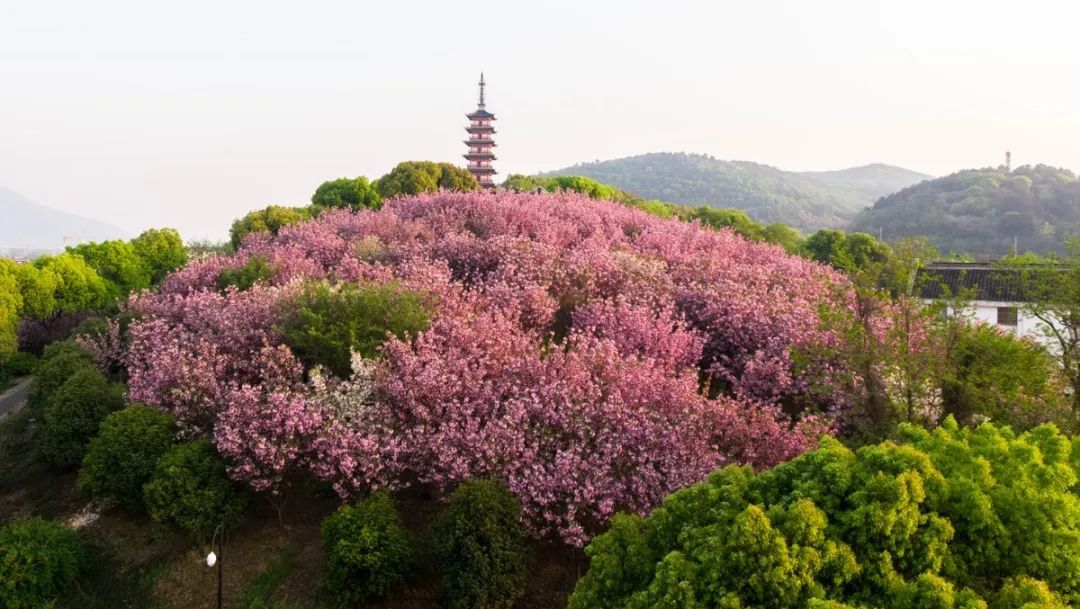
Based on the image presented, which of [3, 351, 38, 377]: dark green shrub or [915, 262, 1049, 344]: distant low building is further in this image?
[3, 351, 38, 377]: dark green shrub

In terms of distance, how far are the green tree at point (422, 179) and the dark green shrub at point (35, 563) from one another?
104 ft

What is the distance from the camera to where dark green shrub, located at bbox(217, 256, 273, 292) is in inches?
916

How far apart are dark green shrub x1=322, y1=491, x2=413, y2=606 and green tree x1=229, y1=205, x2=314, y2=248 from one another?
85.4 ft

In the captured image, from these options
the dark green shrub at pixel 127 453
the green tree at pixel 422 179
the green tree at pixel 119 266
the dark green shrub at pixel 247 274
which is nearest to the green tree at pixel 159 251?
the green tree at pixel 119 266

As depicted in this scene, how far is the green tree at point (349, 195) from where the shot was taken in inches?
1843

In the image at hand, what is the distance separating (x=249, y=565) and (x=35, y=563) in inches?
163

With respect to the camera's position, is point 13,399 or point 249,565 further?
point 13,399

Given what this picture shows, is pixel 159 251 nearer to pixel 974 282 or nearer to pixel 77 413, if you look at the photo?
pixel 77 413

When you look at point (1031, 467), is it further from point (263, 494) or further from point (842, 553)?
point (263, 494)

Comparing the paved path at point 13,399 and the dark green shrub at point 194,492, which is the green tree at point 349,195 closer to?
the paved path at point 13,399

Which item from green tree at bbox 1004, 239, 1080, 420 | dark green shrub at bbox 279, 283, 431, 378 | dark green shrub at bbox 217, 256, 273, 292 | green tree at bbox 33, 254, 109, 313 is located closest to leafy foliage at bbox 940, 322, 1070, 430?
green tree at bbox 1004, 239, 1080, 420

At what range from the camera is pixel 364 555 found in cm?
1285

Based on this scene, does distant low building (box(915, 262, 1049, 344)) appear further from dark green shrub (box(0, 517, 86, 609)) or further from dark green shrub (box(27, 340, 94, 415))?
dark green shrub (box(27, 340, 94, 415))

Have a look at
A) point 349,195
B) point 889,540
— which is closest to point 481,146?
point 349,195
